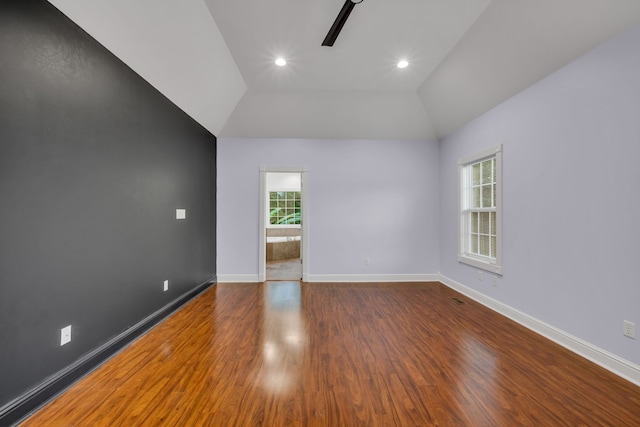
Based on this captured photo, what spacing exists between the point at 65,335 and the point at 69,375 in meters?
0.28

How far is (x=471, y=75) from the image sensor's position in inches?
124

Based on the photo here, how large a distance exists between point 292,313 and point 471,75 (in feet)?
11.7

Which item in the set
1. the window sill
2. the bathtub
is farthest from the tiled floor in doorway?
the window sill

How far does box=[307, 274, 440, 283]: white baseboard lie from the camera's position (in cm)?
472

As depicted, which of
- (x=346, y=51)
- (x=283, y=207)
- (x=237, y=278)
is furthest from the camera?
(x=283, y=207)

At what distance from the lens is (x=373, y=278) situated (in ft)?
15.5

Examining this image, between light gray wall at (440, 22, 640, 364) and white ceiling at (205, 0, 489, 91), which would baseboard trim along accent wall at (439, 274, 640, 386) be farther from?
white ceiling at (205, 0, 489, 91)

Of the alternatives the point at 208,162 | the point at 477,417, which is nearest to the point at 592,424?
the point at 477,417

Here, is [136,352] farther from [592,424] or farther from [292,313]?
[592,424]

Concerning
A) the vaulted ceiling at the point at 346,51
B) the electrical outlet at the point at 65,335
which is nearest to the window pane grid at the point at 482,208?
the vaulted ceiling at the point at 346,51

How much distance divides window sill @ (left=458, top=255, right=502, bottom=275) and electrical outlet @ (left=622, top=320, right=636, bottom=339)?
4.10 feet

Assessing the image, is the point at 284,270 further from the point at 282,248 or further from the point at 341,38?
the point at 341,38

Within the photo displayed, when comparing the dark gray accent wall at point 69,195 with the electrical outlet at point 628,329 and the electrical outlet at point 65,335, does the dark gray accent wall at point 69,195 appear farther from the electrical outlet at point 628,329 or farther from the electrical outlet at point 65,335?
the electrical outlet at point 628,329

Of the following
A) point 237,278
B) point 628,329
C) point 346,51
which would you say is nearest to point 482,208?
point 628,329
